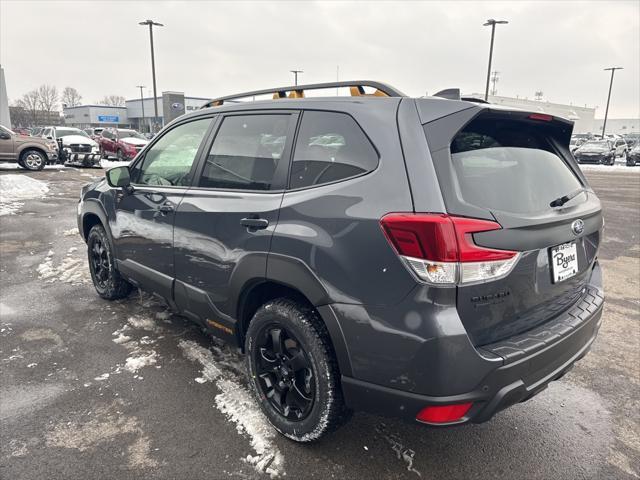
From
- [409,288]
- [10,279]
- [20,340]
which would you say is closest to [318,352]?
[409,288]

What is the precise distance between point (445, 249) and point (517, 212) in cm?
48

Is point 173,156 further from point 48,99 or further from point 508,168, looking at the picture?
point 48,99

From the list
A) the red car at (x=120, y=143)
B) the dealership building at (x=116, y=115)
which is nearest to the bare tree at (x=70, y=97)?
the dealership building at (x=116, y=115)

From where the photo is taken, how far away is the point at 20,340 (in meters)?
3.72

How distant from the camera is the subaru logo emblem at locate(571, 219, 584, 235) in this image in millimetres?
2238

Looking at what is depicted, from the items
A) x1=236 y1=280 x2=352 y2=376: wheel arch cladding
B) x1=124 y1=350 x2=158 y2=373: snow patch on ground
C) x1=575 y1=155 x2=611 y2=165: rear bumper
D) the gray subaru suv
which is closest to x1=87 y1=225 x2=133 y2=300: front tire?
x1=124 y1=350 x2=158 y2=373: snow patch on ground

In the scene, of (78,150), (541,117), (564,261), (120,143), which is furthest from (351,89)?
(120,143)

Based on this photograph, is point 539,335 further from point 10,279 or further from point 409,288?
point 10,279

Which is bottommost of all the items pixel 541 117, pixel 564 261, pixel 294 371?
pixel 294 371

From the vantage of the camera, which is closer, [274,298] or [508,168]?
[508,168]

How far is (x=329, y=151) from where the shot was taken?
2275mm

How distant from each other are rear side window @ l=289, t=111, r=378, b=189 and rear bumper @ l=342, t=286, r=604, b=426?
0.96 metres

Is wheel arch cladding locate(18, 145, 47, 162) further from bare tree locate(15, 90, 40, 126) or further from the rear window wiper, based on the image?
bare tree locate(15, 90, 40, 126)

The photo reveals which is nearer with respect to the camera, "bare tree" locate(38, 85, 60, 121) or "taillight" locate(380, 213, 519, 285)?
"taillight" locate(380, 213, 519, 285)
